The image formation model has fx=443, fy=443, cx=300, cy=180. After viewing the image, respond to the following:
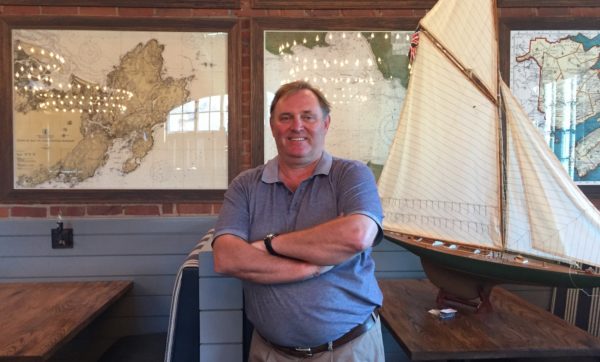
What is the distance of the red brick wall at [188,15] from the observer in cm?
255

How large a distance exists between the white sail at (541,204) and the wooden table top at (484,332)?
0.94 feet

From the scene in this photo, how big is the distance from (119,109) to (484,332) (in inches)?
86.5

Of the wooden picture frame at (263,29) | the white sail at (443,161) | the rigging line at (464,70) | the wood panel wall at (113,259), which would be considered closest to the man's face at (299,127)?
the white sail at (443,161)

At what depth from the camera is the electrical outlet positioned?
2.50m

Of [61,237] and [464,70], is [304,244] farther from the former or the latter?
[61,237]

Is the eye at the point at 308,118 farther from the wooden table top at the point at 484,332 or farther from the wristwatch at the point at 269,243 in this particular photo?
the wooden table top at the point at 484,332

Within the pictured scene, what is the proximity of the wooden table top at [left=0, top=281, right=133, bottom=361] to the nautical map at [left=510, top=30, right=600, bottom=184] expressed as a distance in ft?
8.44

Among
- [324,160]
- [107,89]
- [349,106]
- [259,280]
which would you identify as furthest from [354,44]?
[259,280]

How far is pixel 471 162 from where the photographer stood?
2004 mm

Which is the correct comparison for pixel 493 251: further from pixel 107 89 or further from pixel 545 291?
pixel 107 89

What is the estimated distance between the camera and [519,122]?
1.91 m

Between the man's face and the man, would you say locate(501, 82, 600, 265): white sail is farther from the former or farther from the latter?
the man's face

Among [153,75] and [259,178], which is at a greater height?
[153,75]

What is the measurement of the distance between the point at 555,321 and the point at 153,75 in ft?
7.79
